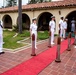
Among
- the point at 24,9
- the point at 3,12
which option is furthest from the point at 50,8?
the point at 3,12

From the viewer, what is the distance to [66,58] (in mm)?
7121

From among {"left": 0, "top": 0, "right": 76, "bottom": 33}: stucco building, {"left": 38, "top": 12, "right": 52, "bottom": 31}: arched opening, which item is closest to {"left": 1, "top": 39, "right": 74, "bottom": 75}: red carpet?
{"left": 0, "top": 0, "right": 76, "bottom": 33}: stucco building

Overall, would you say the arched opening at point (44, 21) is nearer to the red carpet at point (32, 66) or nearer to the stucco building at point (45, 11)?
the stucco building at point (45, 11)

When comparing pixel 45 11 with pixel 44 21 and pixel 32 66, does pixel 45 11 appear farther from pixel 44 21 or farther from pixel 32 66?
pixel 32 66

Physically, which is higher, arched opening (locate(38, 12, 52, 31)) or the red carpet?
arched opening (locate(38, 12, 52, 31))

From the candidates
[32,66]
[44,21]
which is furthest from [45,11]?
[32,66]

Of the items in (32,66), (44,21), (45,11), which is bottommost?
(32,66)

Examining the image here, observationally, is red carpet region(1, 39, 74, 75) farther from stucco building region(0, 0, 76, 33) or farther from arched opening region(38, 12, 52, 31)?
arched opening region(38, 12, 52, 31)

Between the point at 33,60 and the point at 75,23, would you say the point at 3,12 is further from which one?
the point at 33,60

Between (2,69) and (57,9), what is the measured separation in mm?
11970

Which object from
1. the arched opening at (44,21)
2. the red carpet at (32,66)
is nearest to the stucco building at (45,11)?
the arched opening at (44,21)

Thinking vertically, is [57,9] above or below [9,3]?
below

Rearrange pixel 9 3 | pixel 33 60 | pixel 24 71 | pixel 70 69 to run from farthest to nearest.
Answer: pixel 9 3 < pixel 33 60 < pixel 70 69 < pixel 24 71

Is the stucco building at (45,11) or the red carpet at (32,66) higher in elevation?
the stucco building at (45,11)
